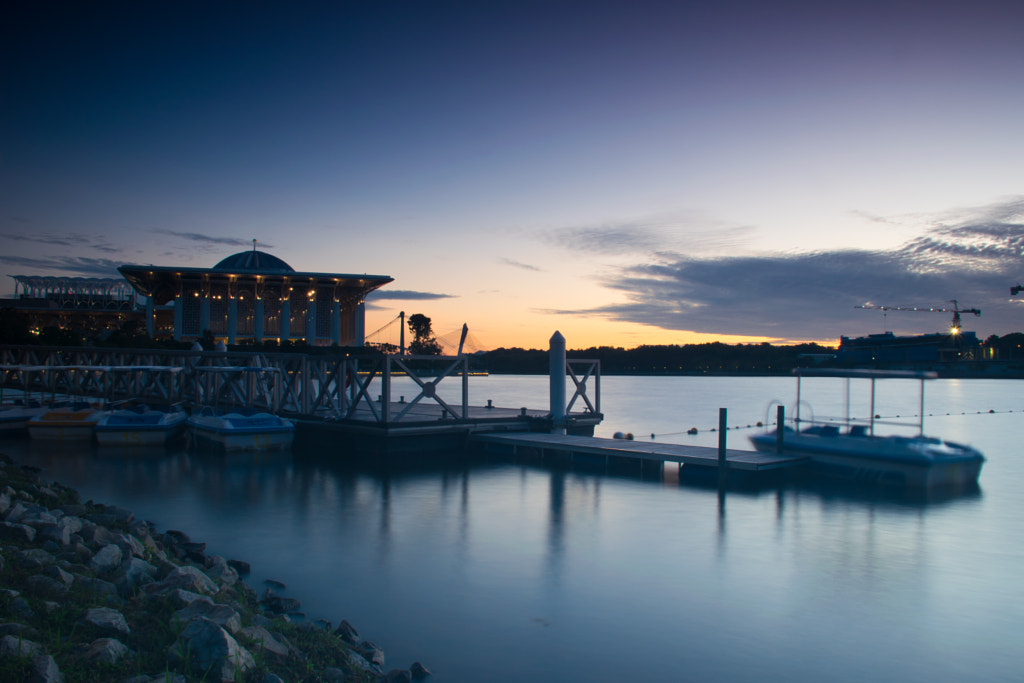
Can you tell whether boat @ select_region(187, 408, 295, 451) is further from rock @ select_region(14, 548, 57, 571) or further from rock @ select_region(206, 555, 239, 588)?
rock @ select_region(14, 548, 57, 571)

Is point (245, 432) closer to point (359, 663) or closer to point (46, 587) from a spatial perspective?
point (46, 587)

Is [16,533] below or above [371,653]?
above

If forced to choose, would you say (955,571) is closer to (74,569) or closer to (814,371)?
(814,371)

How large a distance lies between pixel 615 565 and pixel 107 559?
758 centimetres

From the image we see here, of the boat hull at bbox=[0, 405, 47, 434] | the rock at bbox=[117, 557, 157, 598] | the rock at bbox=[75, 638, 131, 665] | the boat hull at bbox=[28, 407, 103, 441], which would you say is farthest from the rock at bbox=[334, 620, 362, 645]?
the boat hull at bbox=[0, 405, 47, 434]

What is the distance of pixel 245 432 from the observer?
79.6 ft

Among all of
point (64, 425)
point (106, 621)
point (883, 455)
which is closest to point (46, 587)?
point (106, 621)

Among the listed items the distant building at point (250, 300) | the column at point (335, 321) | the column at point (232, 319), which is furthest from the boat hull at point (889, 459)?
the column at point (232, 319)

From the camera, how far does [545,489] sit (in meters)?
19.1

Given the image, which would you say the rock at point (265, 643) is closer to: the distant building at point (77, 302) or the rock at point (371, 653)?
the rock at point (371, 653)

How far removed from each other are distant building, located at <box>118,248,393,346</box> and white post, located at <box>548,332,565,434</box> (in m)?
69.7

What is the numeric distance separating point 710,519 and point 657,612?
646cm

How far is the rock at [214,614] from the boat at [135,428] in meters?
21.9

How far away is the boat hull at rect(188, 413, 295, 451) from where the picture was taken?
953 inches
